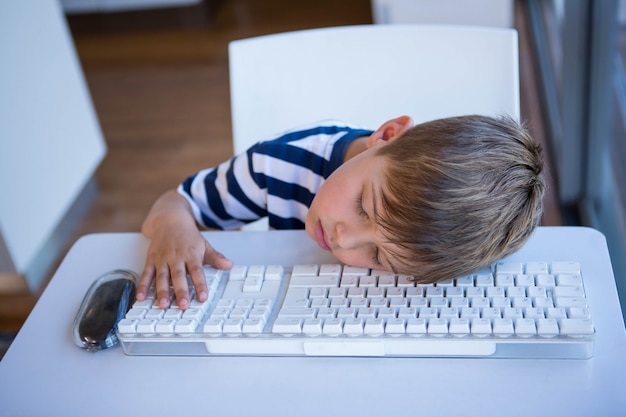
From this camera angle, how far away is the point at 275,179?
1.06 meters

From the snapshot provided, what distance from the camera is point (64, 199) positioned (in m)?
2.21

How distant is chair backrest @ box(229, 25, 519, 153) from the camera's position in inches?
45.0

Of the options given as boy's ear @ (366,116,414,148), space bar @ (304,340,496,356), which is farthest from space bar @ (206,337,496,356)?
boy's ear @ (366,116,414,148)

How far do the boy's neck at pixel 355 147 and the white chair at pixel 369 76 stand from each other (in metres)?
0.21

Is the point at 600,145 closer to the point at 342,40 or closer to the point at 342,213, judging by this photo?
the point at 342,40

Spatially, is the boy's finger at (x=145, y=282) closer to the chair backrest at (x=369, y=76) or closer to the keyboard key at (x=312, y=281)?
the keyboard key at (x=312, y=281)

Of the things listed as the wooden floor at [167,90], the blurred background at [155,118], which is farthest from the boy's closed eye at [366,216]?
the wooden floor at [167,90]

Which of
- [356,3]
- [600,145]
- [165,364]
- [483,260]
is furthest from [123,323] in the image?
[356,3]

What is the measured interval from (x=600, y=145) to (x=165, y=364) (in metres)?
1.50

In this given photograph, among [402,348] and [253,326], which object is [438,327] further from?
[253,326]

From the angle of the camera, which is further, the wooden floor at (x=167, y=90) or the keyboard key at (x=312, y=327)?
the wooden floor at (x=167, y=90)

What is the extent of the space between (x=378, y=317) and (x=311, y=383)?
0.09m

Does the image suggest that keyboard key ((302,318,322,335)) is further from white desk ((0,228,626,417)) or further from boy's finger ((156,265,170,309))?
boy's finger ((156,265,170,309))

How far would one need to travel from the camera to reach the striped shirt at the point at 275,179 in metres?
1.05
